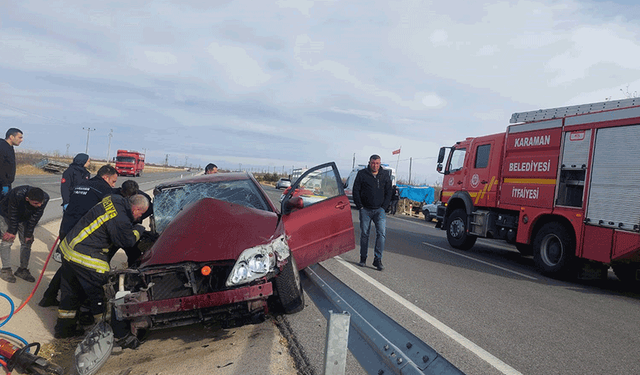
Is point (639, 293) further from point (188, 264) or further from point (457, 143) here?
point (188, 264)

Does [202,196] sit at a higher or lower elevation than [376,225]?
higher

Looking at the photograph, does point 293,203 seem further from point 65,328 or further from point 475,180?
point 475,180

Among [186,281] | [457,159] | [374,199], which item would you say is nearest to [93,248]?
[186,281]

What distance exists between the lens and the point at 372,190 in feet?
24.1

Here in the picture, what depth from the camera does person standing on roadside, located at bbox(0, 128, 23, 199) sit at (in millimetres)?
6215

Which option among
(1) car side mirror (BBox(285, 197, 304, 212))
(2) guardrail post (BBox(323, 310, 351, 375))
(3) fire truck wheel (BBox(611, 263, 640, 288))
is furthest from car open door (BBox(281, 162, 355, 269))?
(3) fire truck wheel (BBox(611, 263, 640, 288))

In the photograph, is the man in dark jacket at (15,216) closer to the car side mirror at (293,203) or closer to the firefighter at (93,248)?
the firefighter at (93,248)

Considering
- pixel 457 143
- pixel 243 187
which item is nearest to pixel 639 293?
pixel 457 143

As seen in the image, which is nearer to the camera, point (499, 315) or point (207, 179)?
point (499, 315)

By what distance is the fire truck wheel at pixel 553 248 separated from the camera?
24.6 feet

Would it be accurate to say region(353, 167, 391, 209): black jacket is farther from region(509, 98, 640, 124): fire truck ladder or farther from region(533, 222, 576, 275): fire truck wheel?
region(509, 98, 640, 124): fire truck ladder

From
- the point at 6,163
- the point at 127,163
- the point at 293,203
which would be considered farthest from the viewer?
the point at 127,163

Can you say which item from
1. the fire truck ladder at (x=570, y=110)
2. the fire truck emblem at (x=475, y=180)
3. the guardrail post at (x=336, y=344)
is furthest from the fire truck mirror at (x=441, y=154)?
the guardrail post at (x=336, y=344)

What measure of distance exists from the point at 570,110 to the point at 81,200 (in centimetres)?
821
